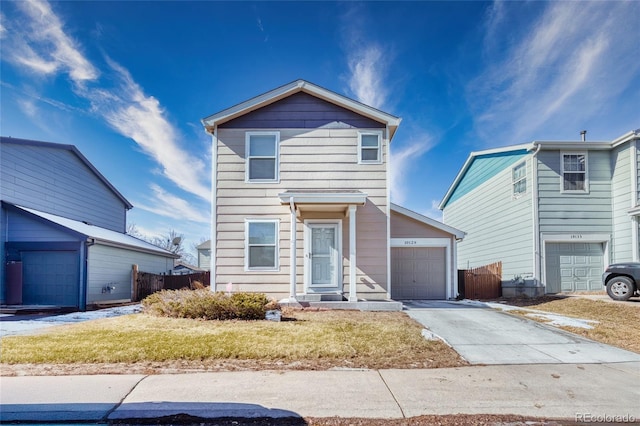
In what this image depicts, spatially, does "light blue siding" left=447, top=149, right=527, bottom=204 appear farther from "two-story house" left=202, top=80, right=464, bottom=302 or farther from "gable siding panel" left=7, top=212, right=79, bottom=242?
"gable siding panel" left=7, top=212, right=79, bottom=242

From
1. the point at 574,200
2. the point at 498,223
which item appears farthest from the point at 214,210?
the point at 574,200

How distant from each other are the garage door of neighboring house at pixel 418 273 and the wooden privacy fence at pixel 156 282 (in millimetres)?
9628

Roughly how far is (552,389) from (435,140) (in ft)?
56.6

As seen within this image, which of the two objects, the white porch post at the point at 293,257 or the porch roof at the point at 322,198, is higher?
the porch roof at the point at 322,198

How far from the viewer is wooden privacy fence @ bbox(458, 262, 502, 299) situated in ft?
47.6

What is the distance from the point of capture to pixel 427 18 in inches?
446

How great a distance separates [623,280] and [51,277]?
19297mm

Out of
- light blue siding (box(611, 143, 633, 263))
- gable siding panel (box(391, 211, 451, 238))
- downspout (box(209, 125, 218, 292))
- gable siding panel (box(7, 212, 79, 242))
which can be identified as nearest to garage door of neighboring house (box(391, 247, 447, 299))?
gable siding panel (box(391, 211, 451, 238))

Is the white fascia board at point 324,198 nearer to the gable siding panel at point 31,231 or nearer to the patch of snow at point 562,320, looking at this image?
the patch of snow at point 562,320

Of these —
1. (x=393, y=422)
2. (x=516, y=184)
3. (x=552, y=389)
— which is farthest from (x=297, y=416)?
(x=516, y=184)

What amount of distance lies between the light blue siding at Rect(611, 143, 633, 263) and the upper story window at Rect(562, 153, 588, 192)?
1.01 metres

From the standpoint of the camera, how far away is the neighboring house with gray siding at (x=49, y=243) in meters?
13.0

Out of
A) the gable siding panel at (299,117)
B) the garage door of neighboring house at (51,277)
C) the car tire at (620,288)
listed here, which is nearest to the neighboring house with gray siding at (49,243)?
the garage door of neighboring house at (51,277)

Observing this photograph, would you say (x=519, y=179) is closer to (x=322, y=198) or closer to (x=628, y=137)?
(x=628, y=137)
